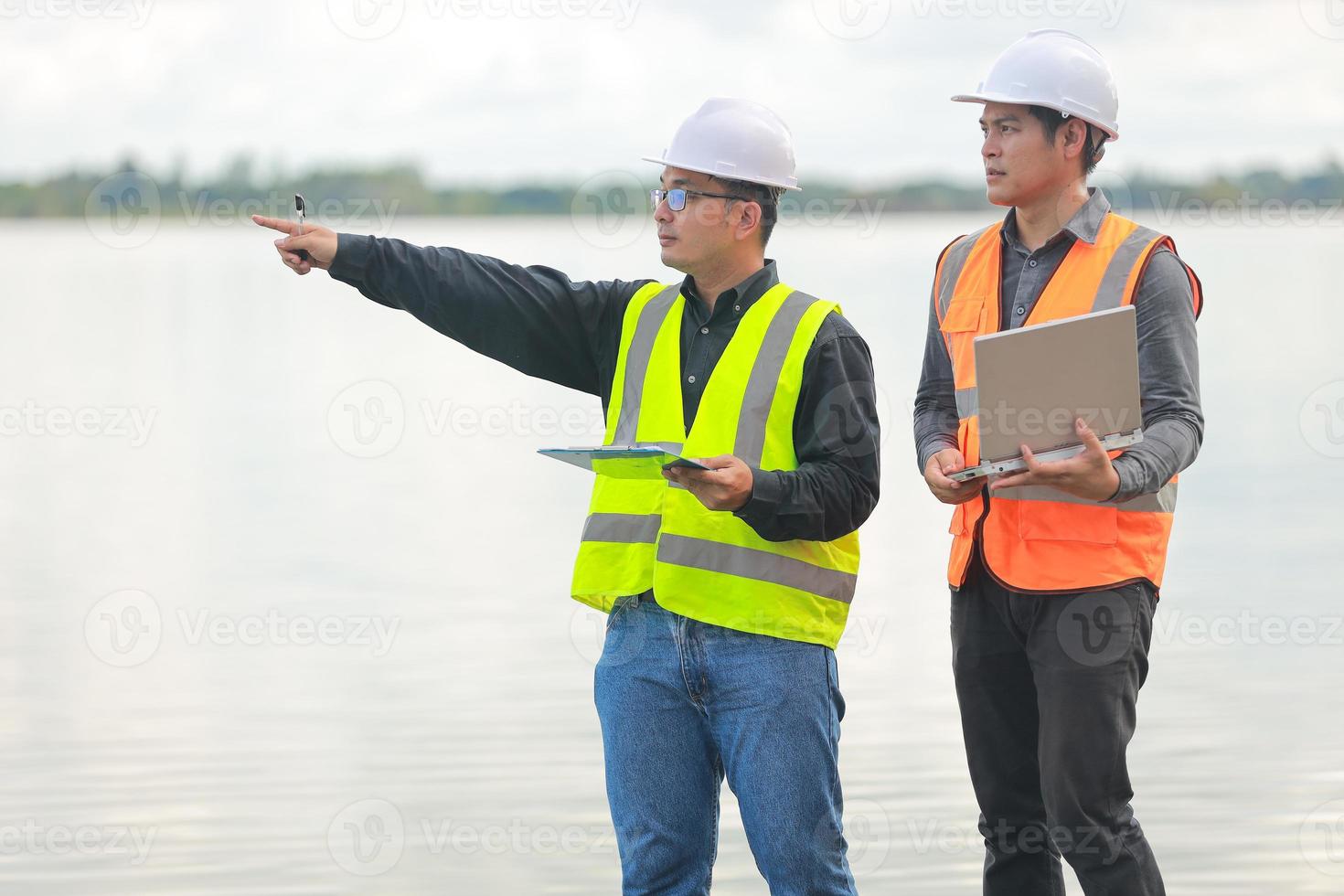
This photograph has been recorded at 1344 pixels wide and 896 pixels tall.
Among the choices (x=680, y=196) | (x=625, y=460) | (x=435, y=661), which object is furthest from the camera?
(x=435, y=661)

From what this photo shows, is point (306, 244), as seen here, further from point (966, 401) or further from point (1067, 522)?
point (1067, 522)

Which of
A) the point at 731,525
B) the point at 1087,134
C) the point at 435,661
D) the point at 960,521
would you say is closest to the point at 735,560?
the point at 731,525

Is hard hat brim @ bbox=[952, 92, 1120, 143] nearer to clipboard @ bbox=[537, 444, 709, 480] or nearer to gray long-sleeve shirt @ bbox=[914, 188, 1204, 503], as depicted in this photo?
gray long-sleeve shirt @ bbox=[914, 188, 1204, 503]

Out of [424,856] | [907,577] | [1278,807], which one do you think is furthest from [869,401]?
[907,577]

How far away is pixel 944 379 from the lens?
12.1 feet

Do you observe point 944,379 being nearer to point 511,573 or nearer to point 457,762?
point 457,762

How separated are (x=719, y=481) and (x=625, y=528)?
0.36m

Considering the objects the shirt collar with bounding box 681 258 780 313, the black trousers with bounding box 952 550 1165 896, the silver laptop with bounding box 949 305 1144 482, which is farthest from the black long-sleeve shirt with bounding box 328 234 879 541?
the black trousers with bounding box 952 550 1165 896

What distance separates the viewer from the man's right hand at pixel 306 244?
3.42 meters

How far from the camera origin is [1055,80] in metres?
3.41

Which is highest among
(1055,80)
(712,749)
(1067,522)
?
(1055,80)

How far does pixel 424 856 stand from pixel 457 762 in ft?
2.65

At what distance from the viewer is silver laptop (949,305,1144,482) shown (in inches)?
123

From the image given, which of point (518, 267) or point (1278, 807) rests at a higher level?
point (518, 267)
